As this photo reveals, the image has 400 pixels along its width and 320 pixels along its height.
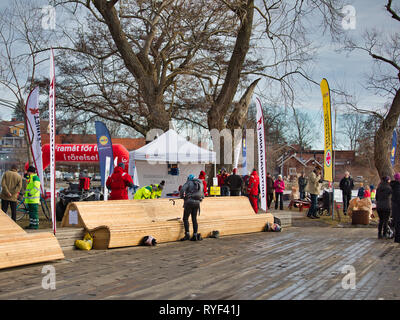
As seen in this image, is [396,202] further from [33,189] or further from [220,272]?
[33,189]

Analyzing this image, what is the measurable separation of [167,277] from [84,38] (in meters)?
19.6

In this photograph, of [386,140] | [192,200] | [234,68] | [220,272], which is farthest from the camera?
[386,140]

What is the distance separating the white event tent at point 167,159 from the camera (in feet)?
65.4

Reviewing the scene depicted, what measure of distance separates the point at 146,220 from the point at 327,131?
9340 mm

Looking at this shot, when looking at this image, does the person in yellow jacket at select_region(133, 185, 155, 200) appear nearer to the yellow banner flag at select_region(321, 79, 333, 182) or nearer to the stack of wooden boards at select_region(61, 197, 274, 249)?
the stack of wooden boards at select_region(61, 197, 274, 249)

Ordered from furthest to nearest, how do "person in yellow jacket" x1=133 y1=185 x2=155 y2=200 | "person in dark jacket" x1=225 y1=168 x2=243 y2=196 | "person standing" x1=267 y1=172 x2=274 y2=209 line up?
1. "person standing" x1=267 y1=172 x2=274 y2=209
2. "person in dark jacket" x1=225 y1=168 x2=243 y2=196
3. "person in yellow jacket" x1=133 y1=185 x2=155 y2=200

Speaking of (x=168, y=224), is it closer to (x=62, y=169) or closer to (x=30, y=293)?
(x=30, y=293)

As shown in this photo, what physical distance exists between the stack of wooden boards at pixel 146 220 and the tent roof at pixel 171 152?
4082 millimetres

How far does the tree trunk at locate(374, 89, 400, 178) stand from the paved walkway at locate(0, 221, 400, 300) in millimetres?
11362

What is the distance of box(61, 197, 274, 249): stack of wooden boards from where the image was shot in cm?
1112

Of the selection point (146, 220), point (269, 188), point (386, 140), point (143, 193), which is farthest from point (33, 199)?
point (386, 140)

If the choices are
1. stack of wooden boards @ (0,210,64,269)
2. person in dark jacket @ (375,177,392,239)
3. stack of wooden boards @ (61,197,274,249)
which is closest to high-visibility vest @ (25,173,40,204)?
stack of wooden boards @ (61,197,274,249)

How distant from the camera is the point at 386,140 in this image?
76.4 ft
